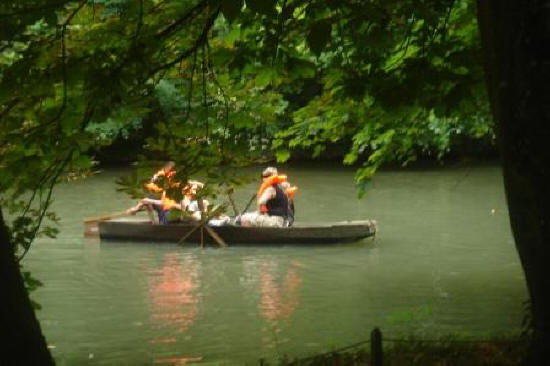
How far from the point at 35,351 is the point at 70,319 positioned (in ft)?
27.2

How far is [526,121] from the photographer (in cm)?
367

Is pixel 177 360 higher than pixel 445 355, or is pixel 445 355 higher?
pixel 445 355

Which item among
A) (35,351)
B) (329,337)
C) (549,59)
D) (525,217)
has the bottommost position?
(329,337)

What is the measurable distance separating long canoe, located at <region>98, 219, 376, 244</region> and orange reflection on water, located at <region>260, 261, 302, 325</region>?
1.29 m

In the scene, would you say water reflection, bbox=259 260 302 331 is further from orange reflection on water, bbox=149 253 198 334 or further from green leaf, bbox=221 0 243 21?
green leaf, bbox=221 0 243 21

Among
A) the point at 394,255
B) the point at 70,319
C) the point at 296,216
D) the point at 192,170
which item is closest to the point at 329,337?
the point at 70,319

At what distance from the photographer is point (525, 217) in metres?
3.80

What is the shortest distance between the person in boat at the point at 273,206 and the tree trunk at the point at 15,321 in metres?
12.9

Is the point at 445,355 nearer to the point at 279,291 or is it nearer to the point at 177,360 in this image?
the point at 177,360

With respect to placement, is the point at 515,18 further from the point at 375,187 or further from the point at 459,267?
the point at 375,187

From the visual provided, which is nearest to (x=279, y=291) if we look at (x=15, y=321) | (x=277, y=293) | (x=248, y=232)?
(x=277, y=293)

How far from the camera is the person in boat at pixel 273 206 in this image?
55.4 feet

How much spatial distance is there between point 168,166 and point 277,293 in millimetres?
8042

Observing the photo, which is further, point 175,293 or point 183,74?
point 175,293
